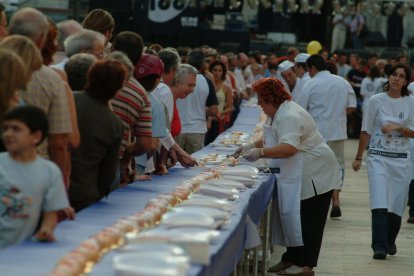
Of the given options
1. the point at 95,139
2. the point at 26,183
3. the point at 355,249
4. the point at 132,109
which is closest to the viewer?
the point at 26,183

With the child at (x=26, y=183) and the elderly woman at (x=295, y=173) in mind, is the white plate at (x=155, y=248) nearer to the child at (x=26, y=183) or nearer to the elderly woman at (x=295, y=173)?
the child at (x=26, y=183)

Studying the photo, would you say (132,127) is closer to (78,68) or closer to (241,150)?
(78,68)

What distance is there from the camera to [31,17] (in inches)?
307

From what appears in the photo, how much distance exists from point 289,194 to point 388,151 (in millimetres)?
1766

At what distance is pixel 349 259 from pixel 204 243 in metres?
6.58

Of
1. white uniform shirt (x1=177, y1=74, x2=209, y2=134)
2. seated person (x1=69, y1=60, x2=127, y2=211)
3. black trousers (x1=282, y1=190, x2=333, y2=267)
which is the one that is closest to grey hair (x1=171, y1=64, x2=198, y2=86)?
black trousers (x1=282, y1=190, x2=333, y2=267)

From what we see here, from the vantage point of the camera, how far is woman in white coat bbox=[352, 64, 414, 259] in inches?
490

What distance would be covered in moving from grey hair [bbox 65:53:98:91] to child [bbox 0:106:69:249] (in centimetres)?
202

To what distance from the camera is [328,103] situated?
1584 cm

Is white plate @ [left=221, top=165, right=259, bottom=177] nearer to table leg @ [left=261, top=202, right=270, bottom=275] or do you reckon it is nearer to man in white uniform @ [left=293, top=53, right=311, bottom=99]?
table leg @ [left=261, top=202, right=270, bottom=275]

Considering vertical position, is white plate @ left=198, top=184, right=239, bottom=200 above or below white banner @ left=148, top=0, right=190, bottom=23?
above

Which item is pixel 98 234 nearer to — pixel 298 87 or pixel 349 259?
pixel 349 259

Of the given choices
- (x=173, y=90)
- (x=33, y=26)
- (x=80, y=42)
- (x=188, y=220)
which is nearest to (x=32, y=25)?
(x=33, y=26)

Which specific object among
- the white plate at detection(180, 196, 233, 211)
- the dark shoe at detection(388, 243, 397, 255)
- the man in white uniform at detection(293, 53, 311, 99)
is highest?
the white plate at detection(180, 196, 233, 211)
